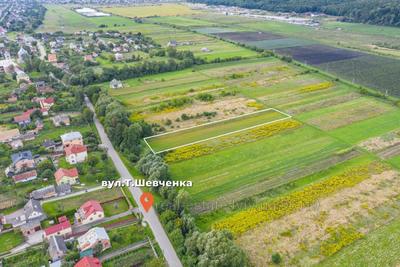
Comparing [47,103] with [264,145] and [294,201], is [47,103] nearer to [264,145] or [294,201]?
[264,145]

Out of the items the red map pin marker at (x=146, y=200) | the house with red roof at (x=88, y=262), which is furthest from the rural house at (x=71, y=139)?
the house with red roof at (x=88, y=262)

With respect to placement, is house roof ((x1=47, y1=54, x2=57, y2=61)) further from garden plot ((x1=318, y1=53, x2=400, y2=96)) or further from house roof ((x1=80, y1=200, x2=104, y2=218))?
garden plot ((x1=318, y1=53, x2=400, y2=96))

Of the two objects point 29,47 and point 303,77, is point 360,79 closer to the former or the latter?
point 303,77

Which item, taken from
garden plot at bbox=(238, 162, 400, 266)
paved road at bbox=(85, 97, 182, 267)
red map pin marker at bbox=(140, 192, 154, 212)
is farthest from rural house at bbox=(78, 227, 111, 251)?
garden plot at bbox=(238, 162, 400, 266)

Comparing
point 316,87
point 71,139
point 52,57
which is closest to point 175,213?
point 71,139

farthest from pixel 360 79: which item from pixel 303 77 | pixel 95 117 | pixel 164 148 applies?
pixel 95 117
